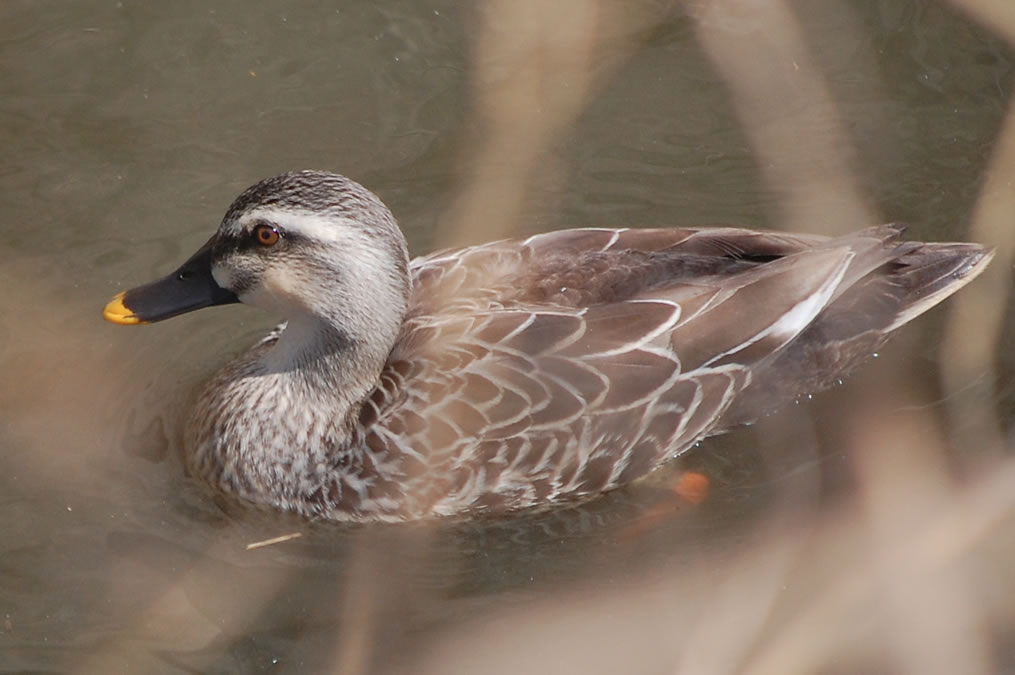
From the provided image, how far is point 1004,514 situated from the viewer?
17.5ft

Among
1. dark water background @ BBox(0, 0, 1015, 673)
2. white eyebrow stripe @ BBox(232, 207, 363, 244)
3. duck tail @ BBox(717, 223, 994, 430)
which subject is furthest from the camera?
duck tail @ BBox(717, 223, 994, 430)

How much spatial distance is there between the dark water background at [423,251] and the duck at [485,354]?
23 centimetres

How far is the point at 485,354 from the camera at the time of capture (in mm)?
5352

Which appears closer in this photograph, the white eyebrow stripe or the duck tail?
the white eyebrow stripe

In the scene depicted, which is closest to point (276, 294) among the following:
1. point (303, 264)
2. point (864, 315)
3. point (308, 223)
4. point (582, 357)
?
point (303, 264)

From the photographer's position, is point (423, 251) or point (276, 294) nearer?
point (276, 294)

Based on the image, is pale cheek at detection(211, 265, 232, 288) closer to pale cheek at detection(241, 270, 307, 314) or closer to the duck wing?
pale cheek at detection(241, 270, 307, 314)

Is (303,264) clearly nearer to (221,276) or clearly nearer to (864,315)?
(221,276)

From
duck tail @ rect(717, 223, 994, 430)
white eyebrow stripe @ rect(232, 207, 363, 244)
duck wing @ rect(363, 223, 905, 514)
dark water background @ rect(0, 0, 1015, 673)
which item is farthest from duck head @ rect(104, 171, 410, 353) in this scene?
duck tail @ rect(717, 223, 994, 430)

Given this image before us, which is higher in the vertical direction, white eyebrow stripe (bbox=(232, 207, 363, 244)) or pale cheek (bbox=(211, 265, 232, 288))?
white eyebrow stripe (bbox=(232, 207, 363, 244))

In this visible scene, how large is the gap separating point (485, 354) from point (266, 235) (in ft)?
3.11

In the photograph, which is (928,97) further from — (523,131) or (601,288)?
(601,288)

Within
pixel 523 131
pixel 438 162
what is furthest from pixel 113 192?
pixel 523 131

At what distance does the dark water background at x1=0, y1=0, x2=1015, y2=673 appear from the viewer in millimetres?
5137
